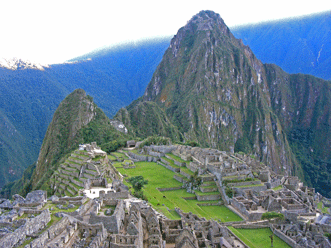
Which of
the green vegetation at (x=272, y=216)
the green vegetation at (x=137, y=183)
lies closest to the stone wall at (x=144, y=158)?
the green vegetation at (x=137, y=183)

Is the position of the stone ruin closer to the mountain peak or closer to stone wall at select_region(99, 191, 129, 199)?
stone wall at select_region(99, 191, 129, 199)

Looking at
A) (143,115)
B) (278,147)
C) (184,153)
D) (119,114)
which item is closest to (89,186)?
(184,153)

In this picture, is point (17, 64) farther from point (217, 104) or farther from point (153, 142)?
point (153, 142)

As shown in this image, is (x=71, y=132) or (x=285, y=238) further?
(x=71, y=132)

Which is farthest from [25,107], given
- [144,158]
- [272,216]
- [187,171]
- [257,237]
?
[257,237]

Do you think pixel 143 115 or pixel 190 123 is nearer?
pixel 143 115

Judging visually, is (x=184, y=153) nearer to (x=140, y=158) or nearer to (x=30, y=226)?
(x=140, y=158)
